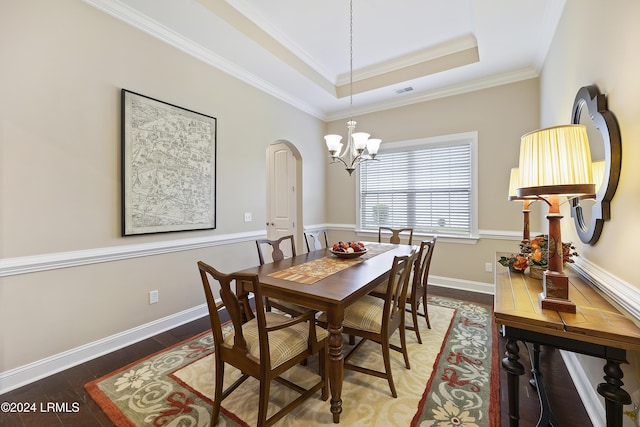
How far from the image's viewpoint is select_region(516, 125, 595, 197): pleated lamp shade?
4.07ft

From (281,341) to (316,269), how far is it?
0.76m

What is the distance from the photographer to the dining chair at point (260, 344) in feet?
4.58

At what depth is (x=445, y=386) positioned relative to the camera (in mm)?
1946

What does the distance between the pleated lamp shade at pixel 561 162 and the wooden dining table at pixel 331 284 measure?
113 cm

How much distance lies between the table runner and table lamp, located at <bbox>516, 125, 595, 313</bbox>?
4.30 feet

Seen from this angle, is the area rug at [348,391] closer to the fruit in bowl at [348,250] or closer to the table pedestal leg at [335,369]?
the table pedestal leg at [335,369]

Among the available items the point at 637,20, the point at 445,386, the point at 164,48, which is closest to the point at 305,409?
→ the point at 445,386

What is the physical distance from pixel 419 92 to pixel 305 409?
171 inches

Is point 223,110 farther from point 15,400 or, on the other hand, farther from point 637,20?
point 637,20

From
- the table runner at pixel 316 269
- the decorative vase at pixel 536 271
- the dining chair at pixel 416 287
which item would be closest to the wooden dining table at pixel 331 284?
the table runner at pixel 316 269

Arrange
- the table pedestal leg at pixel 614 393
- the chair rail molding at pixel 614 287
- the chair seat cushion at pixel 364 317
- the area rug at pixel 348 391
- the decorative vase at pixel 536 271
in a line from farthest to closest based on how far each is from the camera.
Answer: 1. the chair seat cushion at pixel 364 317
2. the decorative vase at pixel 536 271
3. the area rug at pixel 348 391
4. the chair rail molding at pixel 614 287
5. the table pedestal leg at pixel 614 393

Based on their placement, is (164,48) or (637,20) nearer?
(637,20)

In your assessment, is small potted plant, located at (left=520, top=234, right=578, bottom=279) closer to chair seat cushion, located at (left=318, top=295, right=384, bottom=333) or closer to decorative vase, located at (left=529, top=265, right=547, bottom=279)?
decorative vase, located at (left=529, top=265, right=547, bottom=279)

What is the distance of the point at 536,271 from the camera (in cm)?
180
